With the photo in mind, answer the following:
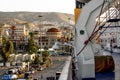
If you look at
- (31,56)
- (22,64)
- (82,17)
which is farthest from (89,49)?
(31,56)

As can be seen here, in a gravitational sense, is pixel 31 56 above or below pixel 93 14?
below

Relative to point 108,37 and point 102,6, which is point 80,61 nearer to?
point 102,6

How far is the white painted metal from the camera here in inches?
245

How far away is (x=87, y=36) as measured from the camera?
6.43m

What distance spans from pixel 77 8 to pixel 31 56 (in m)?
17.3

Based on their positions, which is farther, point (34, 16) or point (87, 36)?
point (34, 16)

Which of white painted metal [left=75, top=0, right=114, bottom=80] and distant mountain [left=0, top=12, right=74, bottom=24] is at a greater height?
→ distant mountain [left=0, top=12, right=74, bottom=24]

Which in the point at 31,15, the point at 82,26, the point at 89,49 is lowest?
the point at 89,49

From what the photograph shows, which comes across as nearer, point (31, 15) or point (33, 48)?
point (33, 48)

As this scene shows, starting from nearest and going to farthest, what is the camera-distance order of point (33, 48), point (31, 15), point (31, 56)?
1. point (31, 56)
2. point (33, 48)
3. point (31, 15)

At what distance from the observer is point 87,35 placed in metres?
6.44

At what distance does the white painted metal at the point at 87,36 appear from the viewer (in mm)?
6230

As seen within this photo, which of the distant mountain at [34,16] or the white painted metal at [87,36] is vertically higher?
the distant mountain at [34,16]

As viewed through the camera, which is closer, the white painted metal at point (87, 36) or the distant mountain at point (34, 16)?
the white painted metal at point (87, 36)
